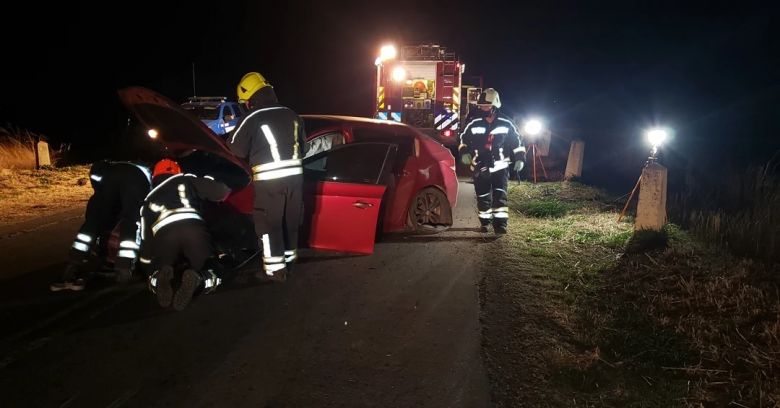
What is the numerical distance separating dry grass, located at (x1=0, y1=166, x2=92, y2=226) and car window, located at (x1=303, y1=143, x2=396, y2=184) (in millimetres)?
Result: 4870

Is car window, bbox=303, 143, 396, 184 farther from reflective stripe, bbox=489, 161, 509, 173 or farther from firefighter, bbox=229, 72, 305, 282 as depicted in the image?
reflective stripe, bbox=489, 161, 509, 173

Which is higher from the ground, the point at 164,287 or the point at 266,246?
the point at 266,246

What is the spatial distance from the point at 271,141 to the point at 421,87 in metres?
12.3

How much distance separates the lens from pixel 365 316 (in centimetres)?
420

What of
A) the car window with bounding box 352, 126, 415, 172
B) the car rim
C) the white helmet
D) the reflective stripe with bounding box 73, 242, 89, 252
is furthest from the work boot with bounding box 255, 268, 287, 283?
the white helmet

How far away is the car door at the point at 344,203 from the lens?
5.38 metres

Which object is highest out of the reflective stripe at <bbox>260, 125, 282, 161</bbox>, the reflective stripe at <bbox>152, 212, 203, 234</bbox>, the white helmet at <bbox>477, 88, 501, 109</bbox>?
the white helmet at <bbox>477, 88, 501, 109</bbox>

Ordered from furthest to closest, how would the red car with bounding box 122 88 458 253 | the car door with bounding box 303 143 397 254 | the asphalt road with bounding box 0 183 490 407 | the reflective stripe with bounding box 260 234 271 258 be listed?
the car door with bounding box 303 143 397 254 < the reflective stripe with bounding box 260 234 271 258 < the red car with bounding box 122 88 458 253 < the asphalt road with bounding box 0 183 490 407

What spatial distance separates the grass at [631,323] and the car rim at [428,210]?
935 mm

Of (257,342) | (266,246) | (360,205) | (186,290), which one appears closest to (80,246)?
(186,290)

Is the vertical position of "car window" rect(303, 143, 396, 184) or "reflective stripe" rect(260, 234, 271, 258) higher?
"car window" rect(303, 143, 396, 184)

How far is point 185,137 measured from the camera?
4801 mm

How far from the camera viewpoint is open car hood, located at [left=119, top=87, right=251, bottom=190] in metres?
4.40

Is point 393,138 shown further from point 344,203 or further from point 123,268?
point 123,268
